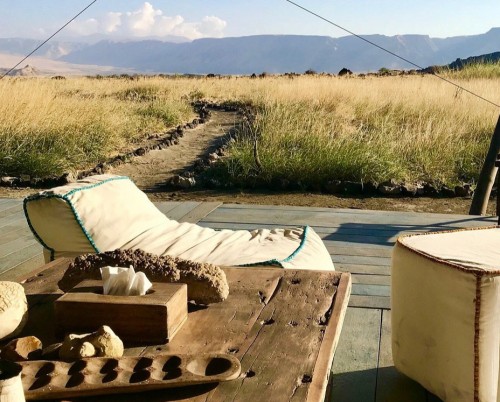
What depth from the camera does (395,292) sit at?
2.15 meters

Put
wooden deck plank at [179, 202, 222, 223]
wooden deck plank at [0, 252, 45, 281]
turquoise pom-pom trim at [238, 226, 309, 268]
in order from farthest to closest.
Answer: wooden deck plank at [179, 202, 222, 223]
wooden deck plank at [0, 252, 45, 281]
turquoise pom-pom trim at [238, 226, 309, 268]

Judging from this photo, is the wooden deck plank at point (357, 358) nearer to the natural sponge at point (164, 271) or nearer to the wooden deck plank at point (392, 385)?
the wooden deck plank at point (392, 385)

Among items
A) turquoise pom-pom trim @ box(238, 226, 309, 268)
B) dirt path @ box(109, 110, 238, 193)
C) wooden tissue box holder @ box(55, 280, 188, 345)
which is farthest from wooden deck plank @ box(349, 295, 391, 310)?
dirt path @ box(109, 110, 238, 193)

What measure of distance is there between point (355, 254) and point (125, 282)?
2.09 metres

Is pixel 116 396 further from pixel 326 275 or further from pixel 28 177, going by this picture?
pixel 28 177

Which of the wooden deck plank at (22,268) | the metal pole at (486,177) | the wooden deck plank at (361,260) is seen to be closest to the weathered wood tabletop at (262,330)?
the wooden deck plank at (22,268)

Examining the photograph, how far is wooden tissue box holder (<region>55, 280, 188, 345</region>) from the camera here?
155cm

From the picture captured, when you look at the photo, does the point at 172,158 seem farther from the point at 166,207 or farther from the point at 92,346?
the point at 92,346

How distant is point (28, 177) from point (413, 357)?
18.6 ft

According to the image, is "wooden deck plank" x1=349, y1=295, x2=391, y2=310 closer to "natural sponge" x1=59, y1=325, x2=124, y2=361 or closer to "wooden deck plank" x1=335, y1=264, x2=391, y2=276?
"wooden deck plank" x1=335, y1=264, x2=391, y2=276

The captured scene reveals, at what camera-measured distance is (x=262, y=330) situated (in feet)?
5.36

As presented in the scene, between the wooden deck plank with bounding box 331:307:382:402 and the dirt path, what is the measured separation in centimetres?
450

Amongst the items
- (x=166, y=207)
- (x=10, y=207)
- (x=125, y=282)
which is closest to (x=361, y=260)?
(x=166, y=207)

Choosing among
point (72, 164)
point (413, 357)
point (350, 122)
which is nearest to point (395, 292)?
point (413, 357)
